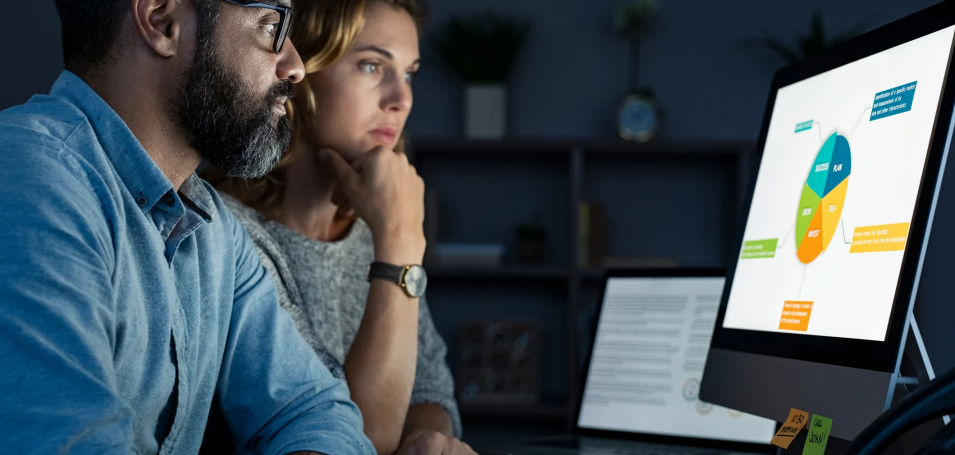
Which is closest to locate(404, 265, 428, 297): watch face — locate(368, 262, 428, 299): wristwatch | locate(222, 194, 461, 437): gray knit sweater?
locate(368, 262, 428, 299): wristwatch

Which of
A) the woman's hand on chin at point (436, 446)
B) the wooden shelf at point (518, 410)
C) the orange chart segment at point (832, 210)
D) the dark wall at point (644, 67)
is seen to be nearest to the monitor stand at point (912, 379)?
the orange chart segment at point (832, 210)

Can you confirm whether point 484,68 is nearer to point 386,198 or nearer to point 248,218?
point 386,198

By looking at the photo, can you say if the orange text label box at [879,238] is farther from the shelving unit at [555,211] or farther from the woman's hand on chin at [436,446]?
the shelving unit at [555,211]

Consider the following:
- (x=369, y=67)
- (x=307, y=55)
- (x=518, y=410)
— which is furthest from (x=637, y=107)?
(x=307, y=55)

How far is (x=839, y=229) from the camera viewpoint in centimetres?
78

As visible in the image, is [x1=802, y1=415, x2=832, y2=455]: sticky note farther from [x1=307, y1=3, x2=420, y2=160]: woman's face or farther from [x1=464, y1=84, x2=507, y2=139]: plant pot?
[x1=464, y1=84, x2=507, y2=139]: plant pot

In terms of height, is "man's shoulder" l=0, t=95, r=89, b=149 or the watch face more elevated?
"man's shoulder" l=0, t=95, r=89, b=149

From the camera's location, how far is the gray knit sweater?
1327mm

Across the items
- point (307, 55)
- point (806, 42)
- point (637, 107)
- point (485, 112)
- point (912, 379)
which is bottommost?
point (912, 379)

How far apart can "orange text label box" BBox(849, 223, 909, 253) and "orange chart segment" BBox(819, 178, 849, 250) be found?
0.04m

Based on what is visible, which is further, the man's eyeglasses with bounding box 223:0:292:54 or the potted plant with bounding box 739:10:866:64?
the potted plant with bounding box 739:10:866:64

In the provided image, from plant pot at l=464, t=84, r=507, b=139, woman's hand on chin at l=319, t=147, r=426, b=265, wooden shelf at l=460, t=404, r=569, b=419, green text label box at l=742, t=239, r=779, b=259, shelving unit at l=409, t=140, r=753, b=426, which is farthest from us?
shelving unit at l=409, t=140, r=753, b=426

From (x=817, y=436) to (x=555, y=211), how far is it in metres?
2.63

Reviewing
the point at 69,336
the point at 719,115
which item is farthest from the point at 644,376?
the point at 719,115
